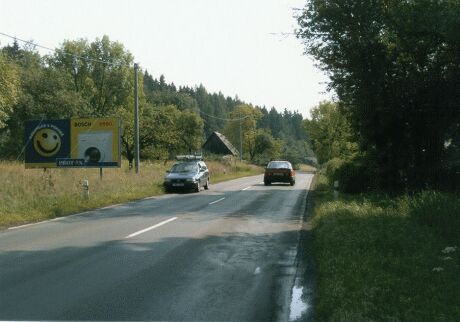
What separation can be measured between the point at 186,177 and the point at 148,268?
18516mm

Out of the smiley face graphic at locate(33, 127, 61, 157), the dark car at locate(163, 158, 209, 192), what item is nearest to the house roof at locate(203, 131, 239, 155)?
the dark car at locate(163, 158, 209, 192)

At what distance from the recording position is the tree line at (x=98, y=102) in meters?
46.7

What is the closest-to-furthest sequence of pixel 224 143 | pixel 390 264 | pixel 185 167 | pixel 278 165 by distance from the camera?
pixel 390 264 → pixel 185 167 → pixel 278 165 → pixel 224 143

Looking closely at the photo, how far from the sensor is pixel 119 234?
37.9ft

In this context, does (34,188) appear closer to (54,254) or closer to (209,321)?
(54,254)

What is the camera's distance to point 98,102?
73312mm

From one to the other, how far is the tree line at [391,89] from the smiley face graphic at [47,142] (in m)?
12.7

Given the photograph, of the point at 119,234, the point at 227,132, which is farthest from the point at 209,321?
the point at 227,132

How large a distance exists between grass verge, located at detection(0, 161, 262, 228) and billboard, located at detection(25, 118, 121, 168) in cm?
81

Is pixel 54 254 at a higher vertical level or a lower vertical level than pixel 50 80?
lower

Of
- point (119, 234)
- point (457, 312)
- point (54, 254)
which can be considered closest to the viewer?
point (457, 312)

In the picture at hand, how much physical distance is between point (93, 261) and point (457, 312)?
225 inches

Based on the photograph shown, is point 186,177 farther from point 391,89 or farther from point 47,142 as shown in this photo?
point 391,89

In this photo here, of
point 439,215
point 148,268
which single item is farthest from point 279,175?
point 148,268
